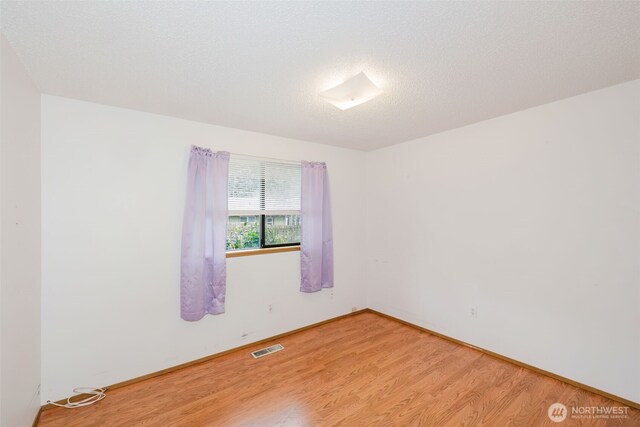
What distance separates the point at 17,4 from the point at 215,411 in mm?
2625

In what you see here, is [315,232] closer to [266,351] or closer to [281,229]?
[281,229]

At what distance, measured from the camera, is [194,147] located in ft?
8.82

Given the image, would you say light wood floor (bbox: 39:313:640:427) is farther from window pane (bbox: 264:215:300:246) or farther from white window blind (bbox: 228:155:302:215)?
white window blind (bbox: 228:155:302:215)

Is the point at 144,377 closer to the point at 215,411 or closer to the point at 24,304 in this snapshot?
the point at 215,411

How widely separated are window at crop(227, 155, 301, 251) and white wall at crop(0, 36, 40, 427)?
4.90ft

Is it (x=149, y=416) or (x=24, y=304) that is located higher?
(x=24, y=304)

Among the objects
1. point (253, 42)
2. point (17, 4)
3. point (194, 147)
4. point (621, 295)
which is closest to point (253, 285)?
point (194, 147)

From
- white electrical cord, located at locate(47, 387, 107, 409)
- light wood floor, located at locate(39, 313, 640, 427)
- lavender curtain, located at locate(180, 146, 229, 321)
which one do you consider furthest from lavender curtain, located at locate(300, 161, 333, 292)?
white electrical cord, located at locate(47, 387, 107, 409)

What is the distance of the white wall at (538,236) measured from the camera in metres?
2.11

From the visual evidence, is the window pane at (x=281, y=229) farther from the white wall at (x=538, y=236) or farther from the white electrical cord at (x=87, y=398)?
the white electrical cord at (x=87, y=398)

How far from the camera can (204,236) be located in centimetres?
272

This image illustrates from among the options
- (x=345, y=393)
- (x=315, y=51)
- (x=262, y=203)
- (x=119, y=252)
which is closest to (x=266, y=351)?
(x=345, y=393)

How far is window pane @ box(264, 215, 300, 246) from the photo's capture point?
11.0 ft

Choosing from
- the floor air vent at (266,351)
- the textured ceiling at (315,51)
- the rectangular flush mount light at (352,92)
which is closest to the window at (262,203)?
the textured ceiling at (315,51)
